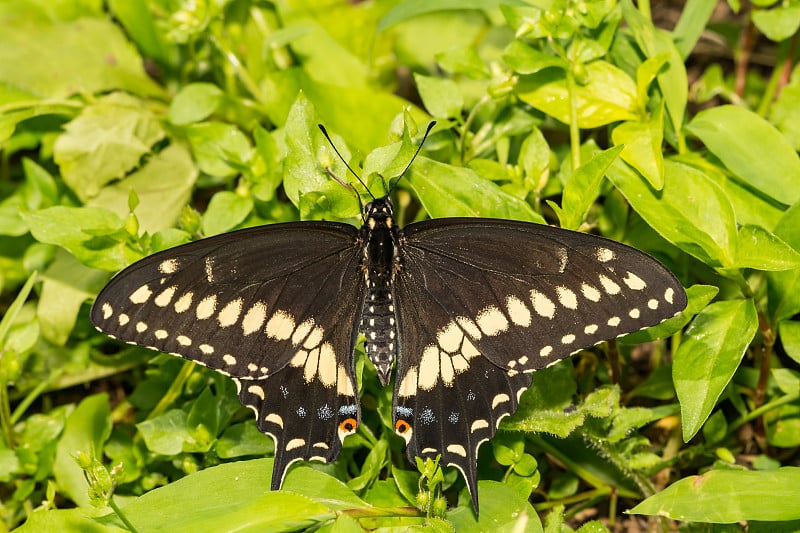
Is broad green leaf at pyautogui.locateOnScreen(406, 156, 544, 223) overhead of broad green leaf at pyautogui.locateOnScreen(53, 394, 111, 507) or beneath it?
overhead

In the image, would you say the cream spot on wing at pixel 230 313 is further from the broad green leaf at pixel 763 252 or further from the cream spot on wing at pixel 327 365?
the broad green leaf at pixel 763 252

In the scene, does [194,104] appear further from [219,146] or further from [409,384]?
[409,384]

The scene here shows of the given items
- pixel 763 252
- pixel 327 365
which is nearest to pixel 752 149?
pixel 763 252

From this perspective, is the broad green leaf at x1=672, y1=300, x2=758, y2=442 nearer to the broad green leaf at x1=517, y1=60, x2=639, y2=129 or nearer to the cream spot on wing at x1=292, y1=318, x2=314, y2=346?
the broad green leaf at x1=517, y1=60, x2=639, y2=129

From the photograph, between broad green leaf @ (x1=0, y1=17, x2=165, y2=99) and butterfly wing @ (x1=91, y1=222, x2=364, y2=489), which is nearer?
butterfly wing @ (x1=91, y1=222, x2=364, y2=489)

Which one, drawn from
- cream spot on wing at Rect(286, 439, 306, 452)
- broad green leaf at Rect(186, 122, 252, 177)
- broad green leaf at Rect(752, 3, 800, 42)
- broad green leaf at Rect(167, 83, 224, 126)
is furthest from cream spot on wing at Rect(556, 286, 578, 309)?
broad green leaf at Rect(167, 83, 224, 126)

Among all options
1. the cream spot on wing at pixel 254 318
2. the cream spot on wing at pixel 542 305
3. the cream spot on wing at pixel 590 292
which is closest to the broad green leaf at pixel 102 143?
the cream spot on wing at pixel 254 318

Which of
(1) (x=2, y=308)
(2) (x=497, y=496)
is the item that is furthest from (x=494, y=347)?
(1) (x=2, y=308)
